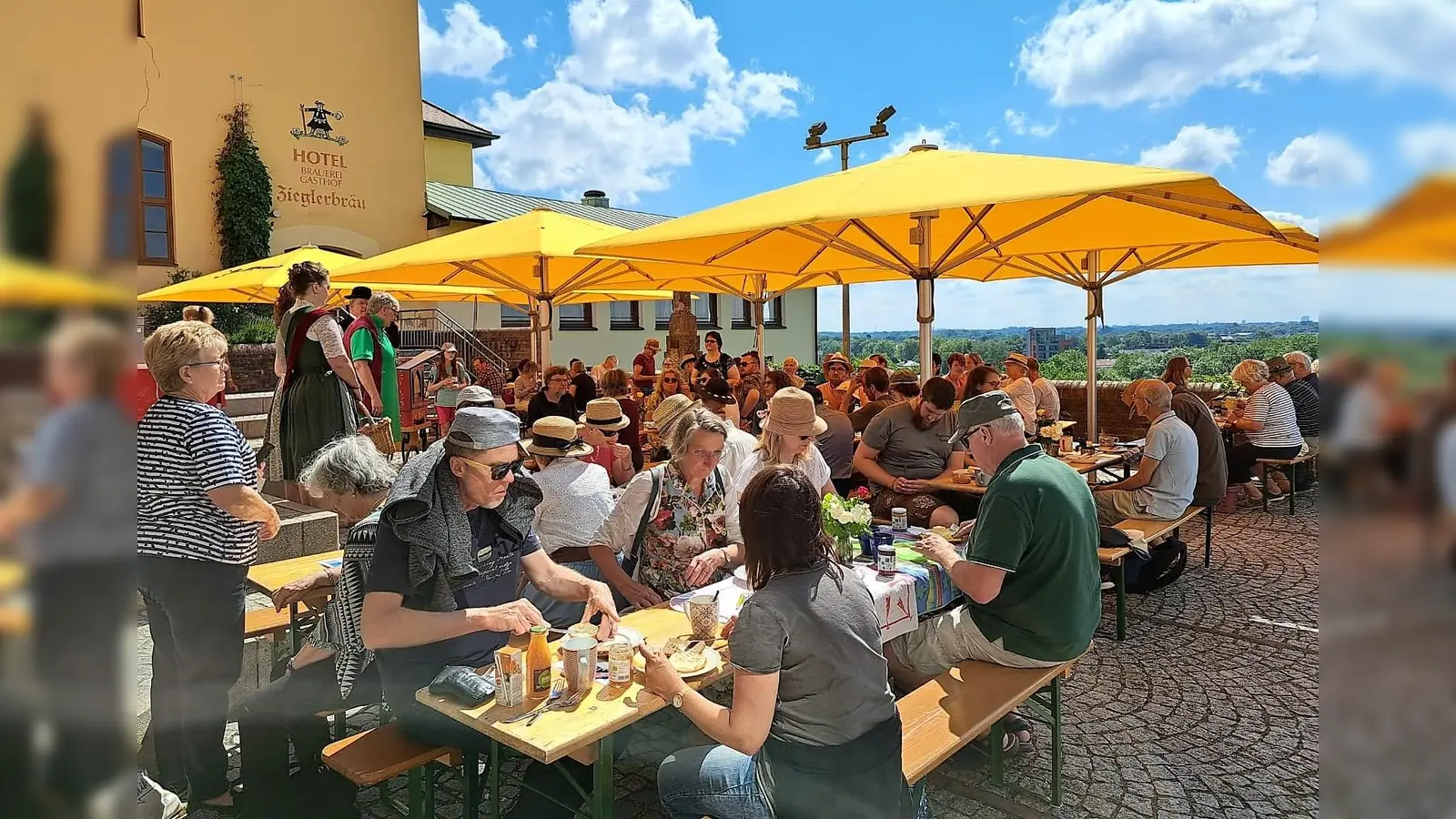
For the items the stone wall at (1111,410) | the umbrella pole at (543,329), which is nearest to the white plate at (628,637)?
the umbrella pole at (543,329)

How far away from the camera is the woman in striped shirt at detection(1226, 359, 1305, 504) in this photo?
→ 28.3ft

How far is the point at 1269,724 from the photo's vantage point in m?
4.12

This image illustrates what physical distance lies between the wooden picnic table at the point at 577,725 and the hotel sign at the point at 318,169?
1832 cm

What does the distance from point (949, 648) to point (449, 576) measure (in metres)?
2.16

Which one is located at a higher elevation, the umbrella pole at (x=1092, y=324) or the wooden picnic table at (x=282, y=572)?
the umbrella pole at (x=1092, y=324)

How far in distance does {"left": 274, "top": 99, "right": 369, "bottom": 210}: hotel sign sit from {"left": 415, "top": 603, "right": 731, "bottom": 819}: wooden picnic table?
1832 centimetres

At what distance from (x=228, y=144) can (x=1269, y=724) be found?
1932 centimetres

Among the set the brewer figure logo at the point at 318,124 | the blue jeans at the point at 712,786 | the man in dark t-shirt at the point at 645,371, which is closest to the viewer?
the blue jeans at the point at 712,786

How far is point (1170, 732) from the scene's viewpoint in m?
4.08

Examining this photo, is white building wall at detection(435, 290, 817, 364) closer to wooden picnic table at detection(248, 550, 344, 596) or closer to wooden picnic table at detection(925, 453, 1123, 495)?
wooden picnic table at detection(925, 453, 1123, 495)
